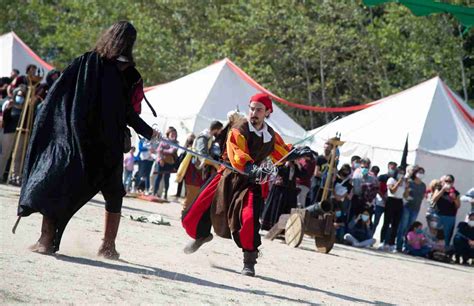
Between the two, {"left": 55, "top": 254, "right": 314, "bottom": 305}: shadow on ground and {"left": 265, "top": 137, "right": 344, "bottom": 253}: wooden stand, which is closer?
{"left": 55, "top": 254, "right": 314, "bottom": 305}: shadow on ground

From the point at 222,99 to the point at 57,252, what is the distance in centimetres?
1478

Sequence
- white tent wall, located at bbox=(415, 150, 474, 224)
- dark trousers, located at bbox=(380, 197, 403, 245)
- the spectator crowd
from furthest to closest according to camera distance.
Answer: white tent wall, located at bbox=(415, 150, 474, 224), dark trousers, located at bbox=(380, 197, 403, 245), the spectator crowd

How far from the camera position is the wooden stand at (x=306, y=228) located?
46.7ft

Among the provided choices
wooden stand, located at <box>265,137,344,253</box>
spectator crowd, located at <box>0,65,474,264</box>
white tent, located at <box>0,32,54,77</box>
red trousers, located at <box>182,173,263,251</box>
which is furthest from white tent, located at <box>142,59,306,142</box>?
red trousers, located at <box>182,173,263,251</box>

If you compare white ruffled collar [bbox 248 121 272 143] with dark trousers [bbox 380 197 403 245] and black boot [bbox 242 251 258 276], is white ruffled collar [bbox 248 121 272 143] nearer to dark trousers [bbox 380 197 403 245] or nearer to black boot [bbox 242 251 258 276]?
black boot [bbox 242 251 258 276]

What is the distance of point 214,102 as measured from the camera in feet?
74.5

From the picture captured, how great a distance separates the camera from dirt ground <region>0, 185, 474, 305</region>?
6551 mm

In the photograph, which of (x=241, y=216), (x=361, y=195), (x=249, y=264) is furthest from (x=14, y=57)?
(x=249, y=264)

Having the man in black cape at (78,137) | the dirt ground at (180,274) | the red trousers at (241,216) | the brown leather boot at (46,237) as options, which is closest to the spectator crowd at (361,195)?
the dirt ground at (180,274)

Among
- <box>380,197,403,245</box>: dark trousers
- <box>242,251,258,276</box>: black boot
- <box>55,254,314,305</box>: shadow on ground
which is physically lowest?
<box>55,254,314,305</box>: shadow on ground

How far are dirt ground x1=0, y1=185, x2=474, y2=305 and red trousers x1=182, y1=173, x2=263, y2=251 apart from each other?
277mm

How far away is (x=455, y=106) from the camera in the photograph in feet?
69.3

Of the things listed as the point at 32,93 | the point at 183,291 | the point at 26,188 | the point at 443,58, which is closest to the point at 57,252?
the point at 26,188

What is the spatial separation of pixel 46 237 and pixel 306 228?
276 inches
